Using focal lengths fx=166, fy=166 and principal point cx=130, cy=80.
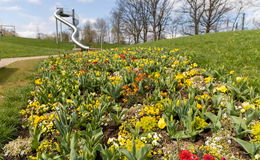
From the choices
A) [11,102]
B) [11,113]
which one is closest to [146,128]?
[11,113]

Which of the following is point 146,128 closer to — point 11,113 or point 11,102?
point 11,113

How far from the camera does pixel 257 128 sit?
1.66 metres

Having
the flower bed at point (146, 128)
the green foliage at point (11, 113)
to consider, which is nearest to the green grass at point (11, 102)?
the green foliage at point (11, 113)

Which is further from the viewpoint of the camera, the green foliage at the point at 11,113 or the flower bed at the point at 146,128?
the green foliage at the point at 11,113

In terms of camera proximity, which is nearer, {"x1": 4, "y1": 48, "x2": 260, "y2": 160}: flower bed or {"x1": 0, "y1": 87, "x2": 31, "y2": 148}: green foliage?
{"x1": 4, "y1": 48, "x2": 260, "y2": 160}: flower bed

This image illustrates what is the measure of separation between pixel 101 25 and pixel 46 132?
5639 centimetres

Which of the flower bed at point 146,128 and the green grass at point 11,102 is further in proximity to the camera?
the green grass at point 11,102

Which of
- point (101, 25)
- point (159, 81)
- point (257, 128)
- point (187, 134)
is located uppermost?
point (101, 25)

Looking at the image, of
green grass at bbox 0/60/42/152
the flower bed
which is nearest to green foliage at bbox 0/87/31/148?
green grass at bbox 0/60/42/152

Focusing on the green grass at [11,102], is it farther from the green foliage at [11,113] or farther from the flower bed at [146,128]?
the flower bed at [146,128]

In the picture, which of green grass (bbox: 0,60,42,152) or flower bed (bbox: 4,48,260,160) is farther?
green grass (bbox: 0,60,42,152)

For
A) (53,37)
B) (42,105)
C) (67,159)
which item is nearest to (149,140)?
(67,159)

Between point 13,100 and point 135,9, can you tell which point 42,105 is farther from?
point 135,9

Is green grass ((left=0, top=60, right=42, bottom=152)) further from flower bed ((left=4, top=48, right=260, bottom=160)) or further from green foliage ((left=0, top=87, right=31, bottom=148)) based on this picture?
flower bed ((left=4, top=48, right=260, bottom=160))
